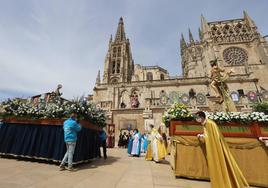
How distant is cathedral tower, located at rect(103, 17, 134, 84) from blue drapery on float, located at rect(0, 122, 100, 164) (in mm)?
33833

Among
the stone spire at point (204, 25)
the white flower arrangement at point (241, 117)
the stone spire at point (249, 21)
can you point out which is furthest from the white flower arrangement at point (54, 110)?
the stone spire at point (249, 21)

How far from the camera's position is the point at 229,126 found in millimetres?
4113

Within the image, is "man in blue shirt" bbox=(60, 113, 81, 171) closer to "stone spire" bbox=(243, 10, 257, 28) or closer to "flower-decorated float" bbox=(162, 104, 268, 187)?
"flower-decorated float" bbox=(162, 104, 268, 187)

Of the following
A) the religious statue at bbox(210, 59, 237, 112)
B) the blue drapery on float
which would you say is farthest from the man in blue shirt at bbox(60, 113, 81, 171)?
the religious statue at bbox(210, 59, 237, 112)

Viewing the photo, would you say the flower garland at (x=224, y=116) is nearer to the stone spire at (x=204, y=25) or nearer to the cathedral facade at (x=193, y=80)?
the cathedral facade at (x=193, y=80)

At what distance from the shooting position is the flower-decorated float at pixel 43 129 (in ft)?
16.0

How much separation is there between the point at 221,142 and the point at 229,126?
142cm

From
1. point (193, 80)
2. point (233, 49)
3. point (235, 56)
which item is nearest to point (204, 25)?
point (233, 49)

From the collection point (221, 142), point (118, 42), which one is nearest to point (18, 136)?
point (221, 142)

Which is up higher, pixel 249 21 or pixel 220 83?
pixel 249 21

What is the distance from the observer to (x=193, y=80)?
25.8m

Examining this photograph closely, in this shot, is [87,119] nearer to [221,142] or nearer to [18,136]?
[18,136]

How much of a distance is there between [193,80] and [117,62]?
26.5 m

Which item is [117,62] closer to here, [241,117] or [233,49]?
[233,49]
